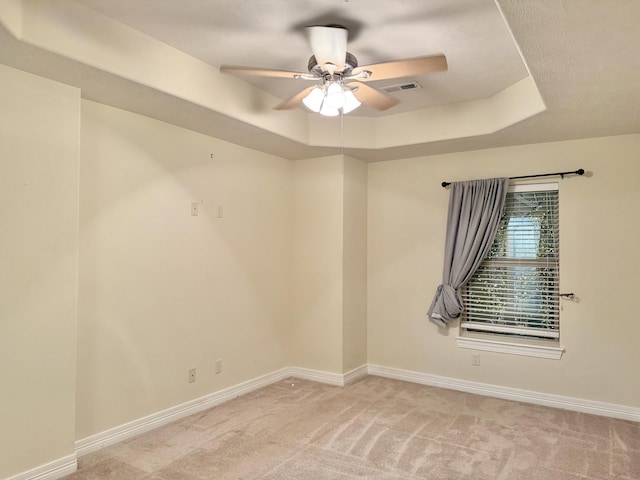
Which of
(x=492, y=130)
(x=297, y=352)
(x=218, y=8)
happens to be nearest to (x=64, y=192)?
(x=218, y=8)

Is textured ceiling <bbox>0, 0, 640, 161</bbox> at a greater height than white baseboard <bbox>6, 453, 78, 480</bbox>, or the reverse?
textured ceiling <bbox>0, 0, 640, 161</bbox>

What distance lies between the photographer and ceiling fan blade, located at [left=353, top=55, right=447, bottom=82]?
7.55 feet

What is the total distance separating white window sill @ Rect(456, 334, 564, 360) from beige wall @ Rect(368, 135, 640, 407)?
59 mm

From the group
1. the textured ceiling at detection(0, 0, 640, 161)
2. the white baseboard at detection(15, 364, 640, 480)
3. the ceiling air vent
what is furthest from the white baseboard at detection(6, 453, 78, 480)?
the ceiling air vent

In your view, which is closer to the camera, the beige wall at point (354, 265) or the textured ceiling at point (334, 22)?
the textured ceiling at point (334, 22)

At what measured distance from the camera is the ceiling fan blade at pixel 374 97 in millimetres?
2828

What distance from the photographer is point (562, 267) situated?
3.97 metres

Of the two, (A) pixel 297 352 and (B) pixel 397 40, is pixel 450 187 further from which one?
(A) pixel 297 352

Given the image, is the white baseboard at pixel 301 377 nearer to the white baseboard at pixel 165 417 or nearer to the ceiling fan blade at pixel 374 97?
the white baseboard at pixel 165 417

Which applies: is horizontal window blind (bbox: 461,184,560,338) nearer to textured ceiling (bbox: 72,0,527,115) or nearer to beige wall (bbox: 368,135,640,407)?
beige wall (bbox: 368,135,640,407)

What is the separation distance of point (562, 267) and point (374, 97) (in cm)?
241

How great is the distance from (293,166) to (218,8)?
2.57m

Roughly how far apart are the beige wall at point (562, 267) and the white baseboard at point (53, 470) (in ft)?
10.2

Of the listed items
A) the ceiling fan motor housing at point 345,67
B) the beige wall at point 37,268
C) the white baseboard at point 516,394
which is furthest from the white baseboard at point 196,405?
the ceiling fan motor housing at point 345,67
